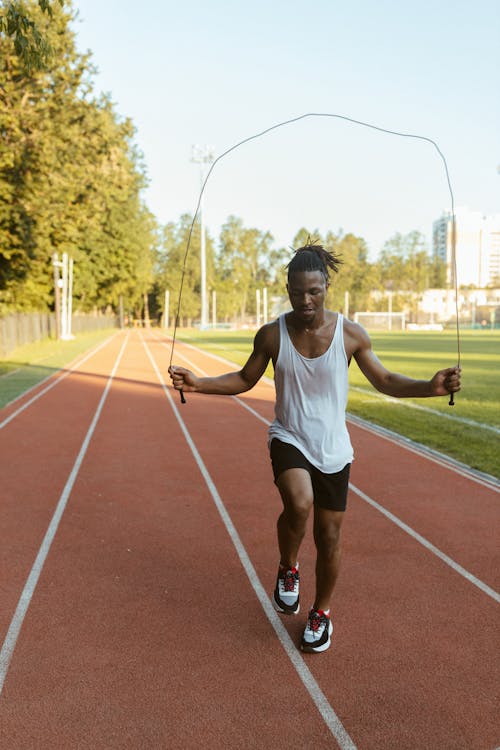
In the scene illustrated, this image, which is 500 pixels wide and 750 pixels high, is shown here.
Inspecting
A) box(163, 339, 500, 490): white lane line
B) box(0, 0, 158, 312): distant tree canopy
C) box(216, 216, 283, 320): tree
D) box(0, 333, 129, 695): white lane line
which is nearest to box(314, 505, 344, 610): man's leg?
box(0, 333, 129, 695): white lane line

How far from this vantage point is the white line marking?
4.56 m

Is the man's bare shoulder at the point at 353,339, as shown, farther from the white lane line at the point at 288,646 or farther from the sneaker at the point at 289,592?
the white lane line at the point at 288,646

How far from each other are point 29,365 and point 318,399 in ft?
71.4

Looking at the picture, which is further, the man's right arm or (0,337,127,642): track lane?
(0,337,127,642): track lane

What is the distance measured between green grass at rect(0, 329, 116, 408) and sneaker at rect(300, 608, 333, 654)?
36.8ft

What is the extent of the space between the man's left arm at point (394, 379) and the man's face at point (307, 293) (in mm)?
252

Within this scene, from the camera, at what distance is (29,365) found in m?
24.0

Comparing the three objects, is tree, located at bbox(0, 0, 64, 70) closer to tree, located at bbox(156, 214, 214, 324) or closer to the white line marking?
the white line marking

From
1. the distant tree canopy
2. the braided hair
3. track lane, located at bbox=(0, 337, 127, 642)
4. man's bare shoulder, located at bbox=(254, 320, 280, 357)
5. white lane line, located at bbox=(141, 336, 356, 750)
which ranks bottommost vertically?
track lane, located at bbox=(0, 337, 127, 642)

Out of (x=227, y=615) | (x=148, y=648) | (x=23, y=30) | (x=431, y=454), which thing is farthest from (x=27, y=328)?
(x=148, y=648)

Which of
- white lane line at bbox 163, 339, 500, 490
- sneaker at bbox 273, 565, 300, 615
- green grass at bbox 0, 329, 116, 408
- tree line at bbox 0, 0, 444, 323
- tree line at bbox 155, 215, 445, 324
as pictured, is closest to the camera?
sneaker at bbox 273, 565, 300, 615

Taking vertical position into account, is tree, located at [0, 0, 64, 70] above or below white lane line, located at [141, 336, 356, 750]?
above

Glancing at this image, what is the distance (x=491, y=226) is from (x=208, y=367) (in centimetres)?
18890

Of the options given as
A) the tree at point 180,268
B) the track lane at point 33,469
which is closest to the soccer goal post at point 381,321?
the tree at point 180,268
